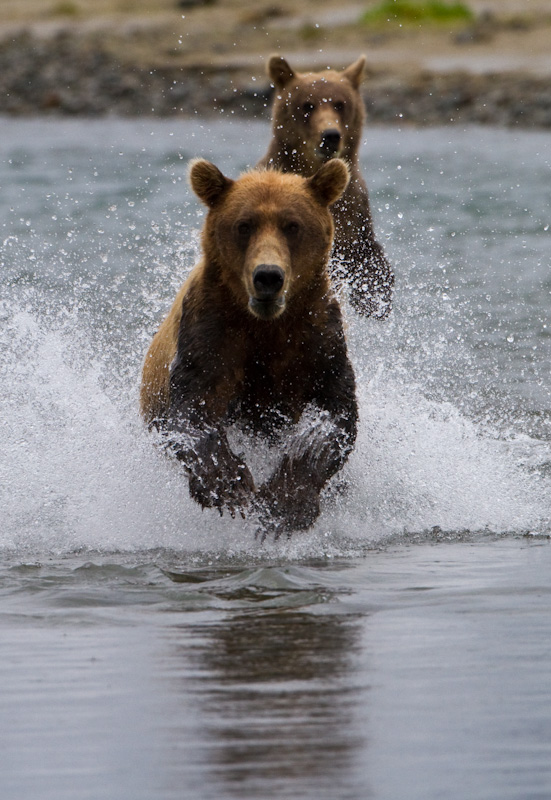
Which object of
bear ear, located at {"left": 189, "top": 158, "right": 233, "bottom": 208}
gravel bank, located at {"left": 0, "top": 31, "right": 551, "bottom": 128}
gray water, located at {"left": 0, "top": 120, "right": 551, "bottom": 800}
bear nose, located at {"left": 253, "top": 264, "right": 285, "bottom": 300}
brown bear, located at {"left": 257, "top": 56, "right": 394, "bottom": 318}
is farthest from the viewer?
gravel bank, located at {"left": 0, "top": 31, "right": 551, "bottom": 128}

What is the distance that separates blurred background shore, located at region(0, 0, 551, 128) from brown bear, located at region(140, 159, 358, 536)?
68.8 feet

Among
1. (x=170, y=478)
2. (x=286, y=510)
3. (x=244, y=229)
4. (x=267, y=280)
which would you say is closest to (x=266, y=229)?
(x=244, y=229)

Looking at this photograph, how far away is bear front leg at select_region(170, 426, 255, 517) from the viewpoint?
18.7ft

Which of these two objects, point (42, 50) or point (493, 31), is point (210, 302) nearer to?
point (493, 31)

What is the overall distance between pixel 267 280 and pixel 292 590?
1163 millimetres

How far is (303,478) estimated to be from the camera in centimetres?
580

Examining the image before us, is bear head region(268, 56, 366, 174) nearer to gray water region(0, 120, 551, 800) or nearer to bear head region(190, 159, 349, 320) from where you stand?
gray water region(0, 120, 551, 800)

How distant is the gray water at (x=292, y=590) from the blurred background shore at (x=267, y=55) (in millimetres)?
17315

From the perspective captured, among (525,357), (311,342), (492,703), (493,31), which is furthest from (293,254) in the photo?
(493,31)

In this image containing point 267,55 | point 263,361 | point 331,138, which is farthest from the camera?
point 267,55

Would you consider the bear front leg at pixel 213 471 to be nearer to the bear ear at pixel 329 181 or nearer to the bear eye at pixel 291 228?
the bear eye at pixel 291 228

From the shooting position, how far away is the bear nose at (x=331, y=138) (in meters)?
8.35

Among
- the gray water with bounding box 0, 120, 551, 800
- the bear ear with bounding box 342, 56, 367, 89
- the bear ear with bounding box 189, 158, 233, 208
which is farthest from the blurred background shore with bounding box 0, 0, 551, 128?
the bear ear with bounding box 189, 158, 233, 208

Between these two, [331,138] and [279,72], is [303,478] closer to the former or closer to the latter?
[331,138]
